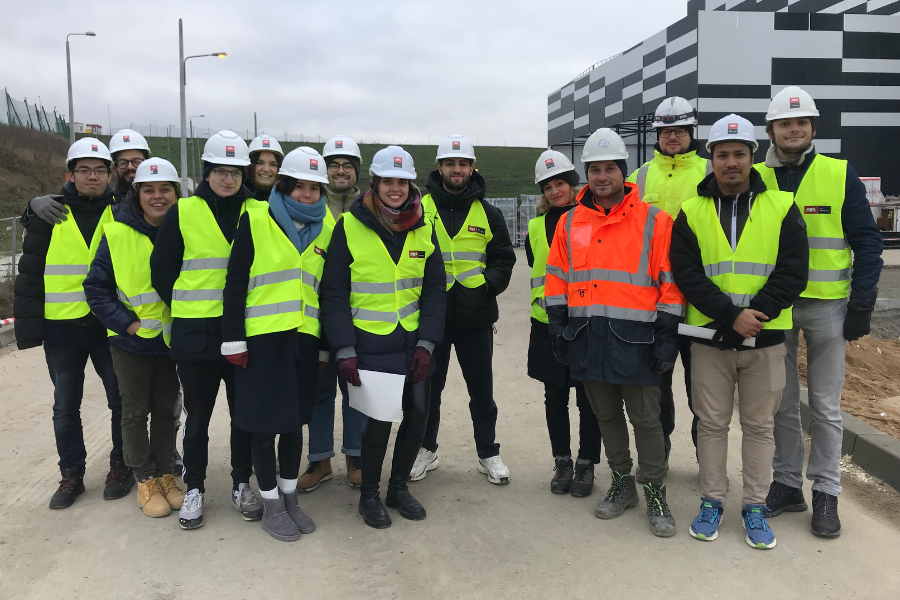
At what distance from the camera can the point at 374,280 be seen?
3840mm

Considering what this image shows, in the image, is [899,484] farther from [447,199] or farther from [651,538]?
[447,199]

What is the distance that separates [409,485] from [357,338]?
1.29 m

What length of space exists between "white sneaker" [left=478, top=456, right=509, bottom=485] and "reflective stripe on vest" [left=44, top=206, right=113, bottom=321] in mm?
2800

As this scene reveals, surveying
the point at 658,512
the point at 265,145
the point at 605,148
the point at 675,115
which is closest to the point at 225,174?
the point at 265,145

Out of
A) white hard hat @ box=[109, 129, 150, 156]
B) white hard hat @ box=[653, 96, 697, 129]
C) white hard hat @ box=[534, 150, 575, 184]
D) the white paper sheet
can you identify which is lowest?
the white paper sheet

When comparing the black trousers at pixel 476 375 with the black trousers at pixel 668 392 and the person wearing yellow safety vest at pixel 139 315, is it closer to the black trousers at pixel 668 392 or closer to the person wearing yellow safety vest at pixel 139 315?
the black trousers at pixel 668 392

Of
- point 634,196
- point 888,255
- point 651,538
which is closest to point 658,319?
point 634,196

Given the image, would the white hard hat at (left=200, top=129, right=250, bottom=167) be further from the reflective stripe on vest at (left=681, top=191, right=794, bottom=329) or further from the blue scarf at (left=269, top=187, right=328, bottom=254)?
the reflective stripe on vest at (left=681, top=191, right=794, bottom=329)

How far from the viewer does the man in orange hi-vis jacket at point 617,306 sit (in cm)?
373

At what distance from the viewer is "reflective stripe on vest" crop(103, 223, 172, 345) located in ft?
13.0

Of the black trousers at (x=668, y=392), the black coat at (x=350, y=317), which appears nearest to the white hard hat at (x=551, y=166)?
the black coat at (x=350, y=317)

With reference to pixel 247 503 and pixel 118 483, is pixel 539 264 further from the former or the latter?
pixel 118 483

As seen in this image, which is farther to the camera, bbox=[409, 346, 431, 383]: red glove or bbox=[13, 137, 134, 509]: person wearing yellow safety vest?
bbox=[13, 137, 134, 509]: person wearing yellow safety vest

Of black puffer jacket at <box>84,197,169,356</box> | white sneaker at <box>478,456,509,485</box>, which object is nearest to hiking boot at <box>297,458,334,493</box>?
white sneaker at <box>478,456,509,485</box>
